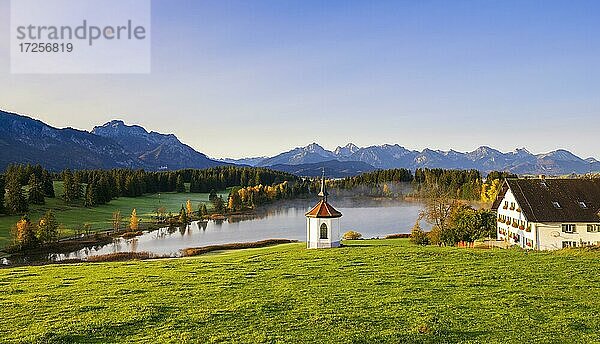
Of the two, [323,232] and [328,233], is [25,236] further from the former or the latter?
[328,233]

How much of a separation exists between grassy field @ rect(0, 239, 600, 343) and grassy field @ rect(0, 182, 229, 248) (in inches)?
1820

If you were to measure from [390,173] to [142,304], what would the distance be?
6406 inches

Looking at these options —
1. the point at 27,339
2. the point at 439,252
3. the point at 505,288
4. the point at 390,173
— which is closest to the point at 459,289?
the point at 505,288

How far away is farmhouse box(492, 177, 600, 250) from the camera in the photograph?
1539 inches

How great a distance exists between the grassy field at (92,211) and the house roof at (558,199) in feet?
176

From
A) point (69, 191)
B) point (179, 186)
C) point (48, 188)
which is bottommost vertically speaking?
point (69, 191)

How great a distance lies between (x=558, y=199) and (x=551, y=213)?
7.07ft

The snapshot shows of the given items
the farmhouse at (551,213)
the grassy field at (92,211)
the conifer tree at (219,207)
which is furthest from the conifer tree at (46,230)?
the farmhouse at (551,213)

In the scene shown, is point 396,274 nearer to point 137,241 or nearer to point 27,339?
point 27,339

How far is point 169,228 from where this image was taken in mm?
79062

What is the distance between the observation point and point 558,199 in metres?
41.1

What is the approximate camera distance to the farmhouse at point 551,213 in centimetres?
3909

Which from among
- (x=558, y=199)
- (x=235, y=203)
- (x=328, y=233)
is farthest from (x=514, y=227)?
(x=235, y=203)

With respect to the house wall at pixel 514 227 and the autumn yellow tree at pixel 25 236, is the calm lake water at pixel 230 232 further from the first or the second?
the house wall at pixel 514 227
